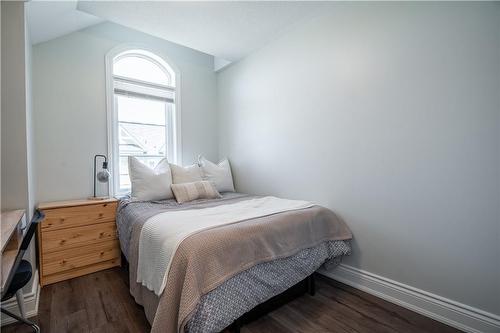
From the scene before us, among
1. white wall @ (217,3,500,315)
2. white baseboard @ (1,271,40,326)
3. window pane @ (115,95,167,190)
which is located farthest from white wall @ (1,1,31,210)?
white wall @ (217,3,500,315)

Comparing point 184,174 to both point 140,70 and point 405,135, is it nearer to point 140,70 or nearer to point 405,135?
point 140,70

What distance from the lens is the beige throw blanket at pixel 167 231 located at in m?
1.35

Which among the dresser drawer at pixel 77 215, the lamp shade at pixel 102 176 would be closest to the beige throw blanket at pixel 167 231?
the dresser drawer at pixel 77 215

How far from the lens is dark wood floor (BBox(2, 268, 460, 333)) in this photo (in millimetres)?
1582

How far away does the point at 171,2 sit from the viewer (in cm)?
207

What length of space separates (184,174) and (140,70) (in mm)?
1557

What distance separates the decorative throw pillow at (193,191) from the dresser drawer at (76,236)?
73 centimetres

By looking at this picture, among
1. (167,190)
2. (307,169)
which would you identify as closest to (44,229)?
(167,190)

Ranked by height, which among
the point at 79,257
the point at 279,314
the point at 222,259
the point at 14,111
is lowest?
the point at 279,314

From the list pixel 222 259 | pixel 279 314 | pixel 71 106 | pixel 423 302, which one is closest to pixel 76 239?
pixel 71 106

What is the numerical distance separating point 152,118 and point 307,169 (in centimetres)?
220

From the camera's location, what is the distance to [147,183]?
2500 mm

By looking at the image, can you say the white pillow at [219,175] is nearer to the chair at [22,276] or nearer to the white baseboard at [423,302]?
the white baseboard at [423,302]

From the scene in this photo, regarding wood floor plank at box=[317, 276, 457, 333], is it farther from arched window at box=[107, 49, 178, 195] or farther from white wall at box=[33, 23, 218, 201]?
white wall at box=[33, 23, 218, 201]
